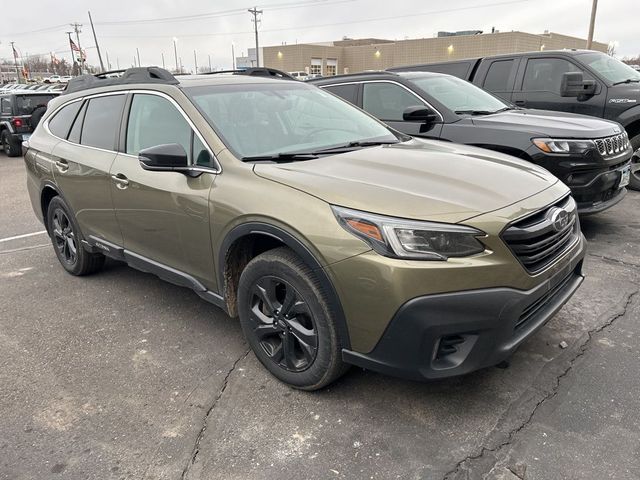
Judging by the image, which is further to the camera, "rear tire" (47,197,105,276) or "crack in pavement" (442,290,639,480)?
Result: "rear tire" (47,197,105,276)

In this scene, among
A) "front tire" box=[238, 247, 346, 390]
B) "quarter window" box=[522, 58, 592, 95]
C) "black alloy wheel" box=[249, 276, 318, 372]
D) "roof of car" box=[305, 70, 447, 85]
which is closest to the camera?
"front tire" box=[238, 247, 346, 390]

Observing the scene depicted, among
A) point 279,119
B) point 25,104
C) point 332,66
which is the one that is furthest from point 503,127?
point 332,66

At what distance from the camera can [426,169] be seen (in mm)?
2842

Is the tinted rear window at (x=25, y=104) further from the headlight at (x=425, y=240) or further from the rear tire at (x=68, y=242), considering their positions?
the headlight at (x=425, y=240)

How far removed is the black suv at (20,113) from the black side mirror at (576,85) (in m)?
A: 12.7

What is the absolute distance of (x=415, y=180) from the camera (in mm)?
2645

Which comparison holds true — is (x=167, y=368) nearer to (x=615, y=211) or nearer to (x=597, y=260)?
(x=597, y=260)

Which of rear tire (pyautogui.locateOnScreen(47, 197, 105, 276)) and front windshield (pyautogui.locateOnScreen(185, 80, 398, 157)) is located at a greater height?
front windshield (pyautogui.locateOnScreen(185, 80, 398, 157))

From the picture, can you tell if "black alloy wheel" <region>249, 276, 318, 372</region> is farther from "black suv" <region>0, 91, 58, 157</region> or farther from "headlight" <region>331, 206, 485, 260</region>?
"black suv" <region>0, 91, 58, 157</region>

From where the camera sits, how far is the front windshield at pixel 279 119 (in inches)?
124

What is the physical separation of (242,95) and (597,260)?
3.48 m

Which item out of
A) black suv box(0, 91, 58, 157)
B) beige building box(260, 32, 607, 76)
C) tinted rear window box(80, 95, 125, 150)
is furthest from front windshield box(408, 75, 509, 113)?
beige building box(260, 32, 607, 76)

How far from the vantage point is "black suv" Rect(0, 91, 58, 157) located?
13695mm

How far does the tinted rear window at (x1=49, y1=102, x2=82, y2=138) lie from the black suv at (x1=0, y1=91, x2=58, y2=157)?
1029cm
